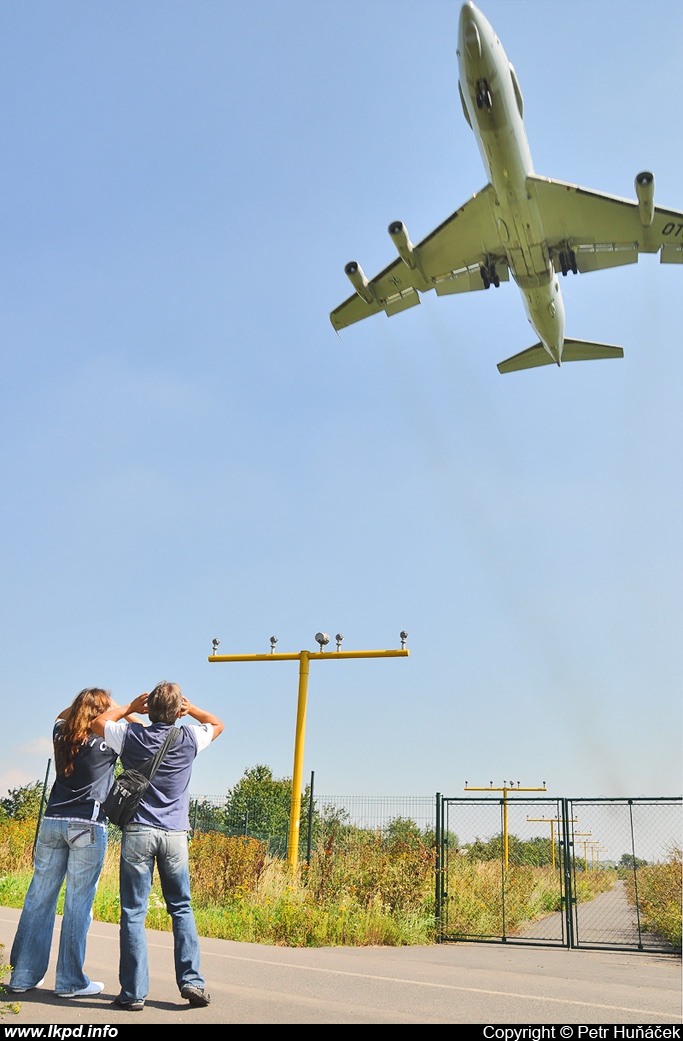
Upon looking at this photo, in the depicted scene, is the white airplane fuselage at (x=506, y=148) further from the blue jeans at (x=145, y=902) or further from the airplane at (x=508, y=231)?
the blue jeans at (x=145, y=902)

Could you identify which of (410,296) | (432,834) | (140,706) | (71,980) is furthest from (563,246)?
(71,980)

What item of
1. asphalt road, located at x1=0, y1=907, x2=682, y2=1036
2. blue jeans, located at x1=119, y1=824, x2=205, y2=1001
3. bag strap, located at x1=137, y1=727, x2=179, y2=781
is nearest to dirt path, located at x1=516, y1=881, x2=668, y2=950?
asphalt road, located at x1=0, y1=907, x2=682, y2=1036

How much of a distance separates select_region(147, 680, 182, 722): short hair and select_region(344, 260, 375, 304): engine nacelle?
52.0 ft

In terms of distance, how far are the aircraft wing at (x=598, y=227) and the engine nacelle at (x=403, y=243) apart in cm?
314

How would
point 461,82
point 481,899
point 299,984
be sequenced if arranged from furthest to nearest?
point 461,82 < point 481,899 < point 299,984

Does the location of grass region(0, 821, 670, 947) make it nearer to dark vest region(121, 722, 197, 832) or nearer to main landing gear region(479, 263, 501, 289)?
dark vest region(121, 722, 197, 832)

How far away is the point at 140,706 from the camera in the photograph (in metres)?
4.87

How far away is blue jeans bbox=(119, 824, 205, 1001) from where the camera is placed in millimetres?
4289

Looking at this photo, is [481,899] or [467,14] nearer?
[481,899]

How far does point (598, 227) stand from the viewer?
60.2 ft

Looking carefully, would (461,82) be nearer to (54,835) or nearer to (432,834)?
(432,834)

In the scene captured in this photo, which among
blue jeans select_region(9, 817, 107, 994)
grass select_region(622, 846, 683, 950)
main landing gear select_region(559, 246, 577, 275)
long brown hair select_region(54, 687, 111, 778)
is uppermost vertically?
main landing gear select_region(559, 246, 577, 275)

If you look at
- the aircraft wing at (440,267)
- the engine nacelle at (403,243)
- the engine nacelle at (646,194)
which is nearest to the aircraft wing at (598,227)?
the engine nacelle at (646,194)
